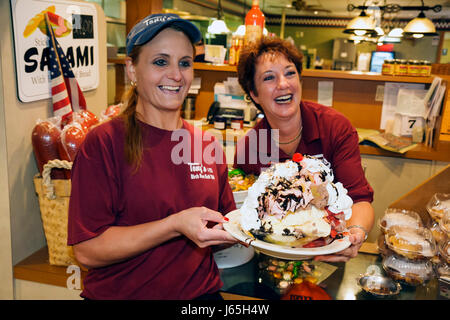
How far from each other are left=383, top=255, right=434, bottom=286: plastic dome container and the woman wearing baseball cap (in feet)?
2.08

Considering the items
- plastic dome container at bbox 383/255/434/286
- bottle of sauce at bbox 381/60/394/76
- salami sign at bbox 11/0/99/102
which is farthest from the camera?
bottle of sauce at bbox 381/60/394/76

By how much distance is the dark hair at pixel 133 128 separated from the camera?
4.24 feet

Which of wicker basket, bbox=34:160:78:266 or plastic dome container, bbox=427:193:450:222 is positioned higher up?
plastic dome container, bbox=427:193:450:222

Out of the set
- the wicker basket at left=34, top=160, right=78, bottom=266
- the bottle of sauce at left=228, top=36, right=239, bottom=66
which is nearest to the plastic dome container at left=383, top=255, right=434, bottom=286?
the wicker basket at left=34, top=160, right=78, bottom=266

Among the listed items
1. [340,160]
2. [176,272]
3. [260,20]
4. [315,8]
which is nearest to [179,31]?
[176,272]

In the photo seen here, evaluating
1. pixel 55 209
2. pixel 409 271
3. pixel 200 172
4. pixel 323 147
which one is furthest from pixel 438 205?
pixel 55 209

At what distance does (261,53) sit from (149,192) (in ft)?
3.20

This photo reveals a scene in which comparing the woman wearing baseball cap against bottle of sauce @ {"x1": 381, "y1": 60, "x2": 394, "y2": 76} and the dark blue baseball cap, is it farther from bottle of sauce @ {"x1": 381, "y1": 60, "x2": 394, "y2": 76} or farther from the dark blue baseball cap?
bottle of sauce @ {"x1": 381, "y1": 60, "x2": 394, "y2": 76}

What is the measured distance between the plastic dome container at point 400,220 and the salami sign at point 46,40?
1700 mm

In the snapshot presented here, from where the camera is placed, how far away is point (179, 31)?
1.39m

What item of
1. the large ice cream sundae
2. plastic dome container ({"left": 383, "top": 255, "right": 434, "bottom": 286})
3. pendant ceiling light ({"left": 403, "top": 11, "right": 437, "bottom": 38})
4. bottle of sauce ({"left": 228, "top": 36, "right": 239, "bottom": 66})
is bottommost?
plastic dome container ({"left": 383, "top": 255, "right": 434, "bottom": 286})

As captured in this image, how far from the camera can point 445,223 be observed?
1502mm

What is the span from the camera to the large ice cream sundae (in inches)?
46.4
